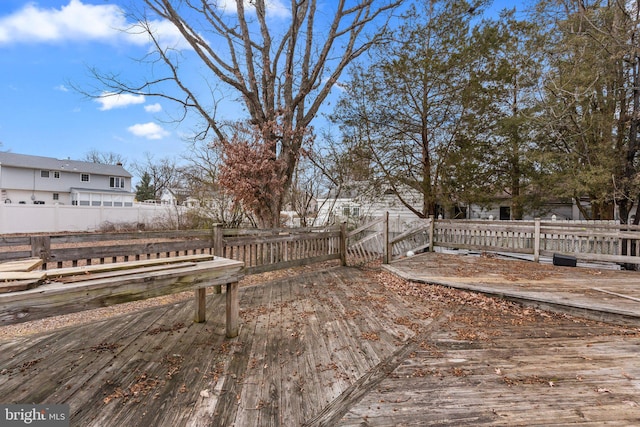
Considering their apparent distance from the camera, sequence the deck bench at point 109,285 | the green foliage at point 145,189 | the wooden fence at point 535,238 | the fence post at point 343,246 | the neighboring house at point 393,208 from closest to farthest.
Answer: the deck bench at point 109,285, the wooden fence at point 535,238, the fence post at point 343,246, the neighboring house at point 393,208, the green foliage at point 145,189

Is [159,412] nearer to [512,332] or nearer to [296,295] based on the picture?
[296,295]

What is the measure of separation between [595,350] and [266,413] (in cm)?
306

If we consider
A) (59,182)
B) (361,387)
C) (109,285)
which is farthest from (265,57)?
(59,182)

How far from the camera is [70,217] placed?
14.2m

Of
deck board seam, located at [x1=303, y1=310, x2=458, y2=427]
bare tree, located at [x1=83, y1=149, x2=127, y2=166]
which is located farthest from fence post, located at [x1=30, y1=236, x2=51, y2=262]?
bare tree, located at [x1=83, y1=149, x2=127, y2=166]

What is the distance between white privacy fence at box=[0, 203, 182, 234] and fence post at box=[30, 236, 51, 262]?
11.2 m

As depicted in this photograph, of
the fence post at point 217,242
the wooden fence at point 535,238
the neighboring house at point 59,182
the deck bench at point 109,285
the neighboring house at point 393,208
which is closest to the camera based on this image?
the deck bench at point 109,285

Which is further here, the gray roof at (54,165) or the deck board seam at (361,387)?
the gray roof at (54,165)

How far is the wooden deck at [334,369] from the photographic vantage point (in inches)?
71.4

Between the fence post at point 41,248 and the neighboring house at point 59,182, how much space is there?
2551 centimetres

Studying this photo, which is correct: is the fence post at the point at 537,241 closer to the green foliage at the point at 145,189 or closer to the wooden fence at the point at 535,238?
the wooden fence at the point at 535,238

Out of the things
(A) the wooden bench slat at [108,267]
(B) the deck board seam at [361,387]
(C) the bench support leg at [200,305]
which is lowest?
(B) the deck board seam at [361,387]

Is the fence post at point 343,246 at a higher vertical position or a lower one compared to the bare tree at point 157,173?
lower

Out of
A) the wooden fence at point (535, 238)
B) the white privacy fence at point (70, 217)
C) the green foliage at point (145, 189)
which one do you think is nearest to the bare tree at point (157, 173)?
the green foliage at point (145, 189)
